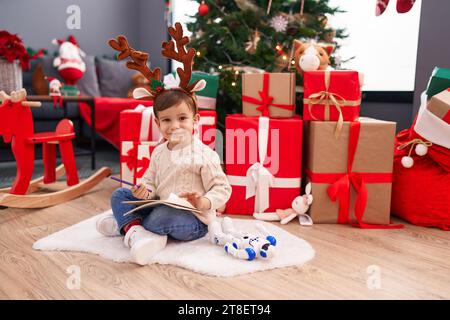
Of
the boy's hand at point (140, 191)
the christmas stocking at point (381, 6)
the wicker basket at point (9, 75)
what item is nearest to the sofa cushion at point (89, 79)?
the wicker basket at point (9, 75)

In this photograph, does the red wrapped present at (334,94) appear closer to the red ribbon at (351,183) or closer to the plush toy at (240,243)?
the red ribbon at (351,183)

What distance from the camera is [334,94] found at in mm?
1528

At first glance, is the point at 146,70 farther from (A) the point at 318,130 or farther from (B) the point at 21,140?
(B) the point at 21,140

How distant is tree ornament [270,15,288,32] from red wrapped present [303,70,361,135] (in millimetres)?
634

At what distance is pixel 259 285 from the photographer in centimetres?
99

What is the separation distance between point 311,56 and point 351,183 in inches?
20.9

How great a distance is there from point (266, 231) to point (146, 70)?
634 millimetres

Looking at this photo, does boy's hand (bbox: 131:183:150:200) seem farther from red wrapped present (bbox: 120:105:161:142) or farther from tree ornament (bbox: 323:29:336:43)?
tree ornament (bbox: 323:29:336:43)

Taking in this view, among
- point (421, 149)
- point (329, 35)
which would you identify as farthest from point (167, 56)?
point (329, 35)

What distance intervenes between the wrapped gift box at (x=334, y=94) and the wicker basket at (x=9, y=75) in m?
1.55

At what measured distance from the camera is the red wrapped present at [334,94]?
59.8 inches

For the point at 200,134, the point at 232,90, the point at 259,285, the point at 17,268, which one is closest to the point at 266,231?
the point at 259,285

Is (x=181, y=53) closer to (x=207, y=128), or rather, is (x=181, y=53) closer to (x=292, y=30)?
(x=207, y=128)

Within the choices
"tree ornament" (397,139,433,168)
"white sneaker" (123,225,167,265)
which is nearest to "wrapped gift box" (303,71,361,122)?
"tree ornament" (397,139,433,168)
